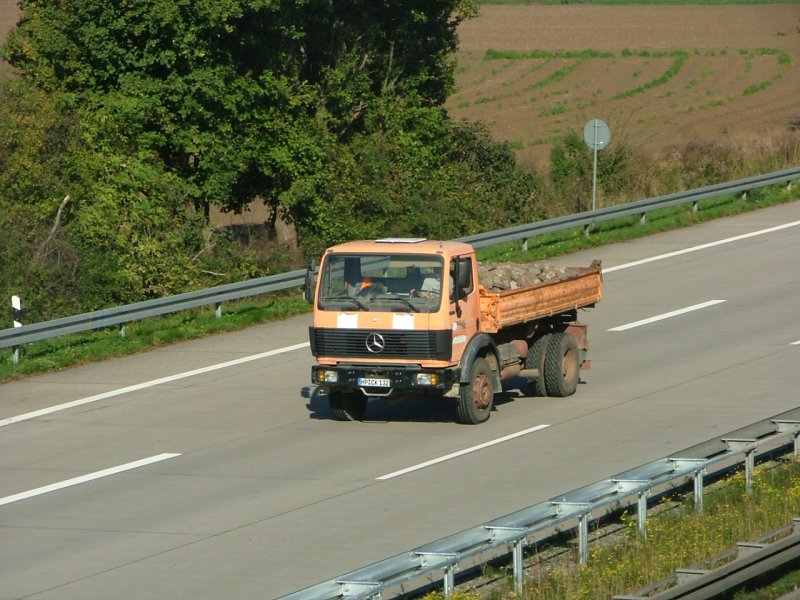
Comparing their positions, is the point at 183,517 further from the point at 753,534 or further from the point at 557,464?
the point at 753,534

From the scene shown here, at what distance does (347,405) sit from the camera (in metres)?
18.4

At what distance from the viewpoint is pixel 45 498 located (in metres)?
15.1

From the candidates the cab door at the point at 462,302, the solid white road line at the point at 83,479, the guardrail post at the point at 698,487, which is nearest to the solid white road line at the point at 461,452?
the cab door at the point at 462,302

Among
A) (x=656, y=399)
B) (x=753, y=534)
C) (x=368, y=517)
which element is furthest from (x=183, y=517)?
(x=656, y=399)

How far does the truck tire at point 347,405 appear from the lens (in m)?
18.2

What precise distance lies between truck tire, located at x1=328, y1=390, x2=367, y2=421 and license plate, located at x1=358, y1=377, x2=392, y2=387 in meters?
0.83

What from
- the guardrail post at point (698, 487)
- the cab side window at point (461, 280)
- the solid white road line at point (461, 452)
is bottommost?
the solid white road line at point (461, 452)

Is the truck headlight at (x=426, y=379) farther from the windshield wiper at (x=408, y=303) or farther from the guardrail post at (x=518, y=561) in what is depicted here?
the guardrail post at (x=518, y=561)

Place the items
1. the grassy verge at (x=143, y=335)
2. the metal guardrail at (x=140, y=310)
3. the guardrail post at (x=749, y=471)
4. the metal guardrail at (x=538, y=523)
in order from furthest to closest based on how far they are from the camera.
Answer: the grassy verge at (x=143, y=335) → the metal guardrail at (x=140, y=310) → the guardrail post at (x=749, y=471) → the metal guardrail at (x=538, y=523)

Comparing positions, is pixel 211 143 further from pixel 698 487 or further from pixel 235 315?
pixel 698 487

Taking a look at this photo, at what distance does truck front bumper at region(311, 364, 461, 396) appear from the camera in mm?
17234

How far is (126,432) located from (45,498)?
3077 millimetres

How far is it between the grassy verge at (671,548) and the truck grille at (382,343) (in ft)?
14.3

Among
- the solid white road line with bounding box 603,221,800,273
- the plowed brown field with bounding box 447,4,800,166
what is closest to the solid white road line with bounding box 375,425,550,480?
the solid white road line with bounding box 603,221,800,273
